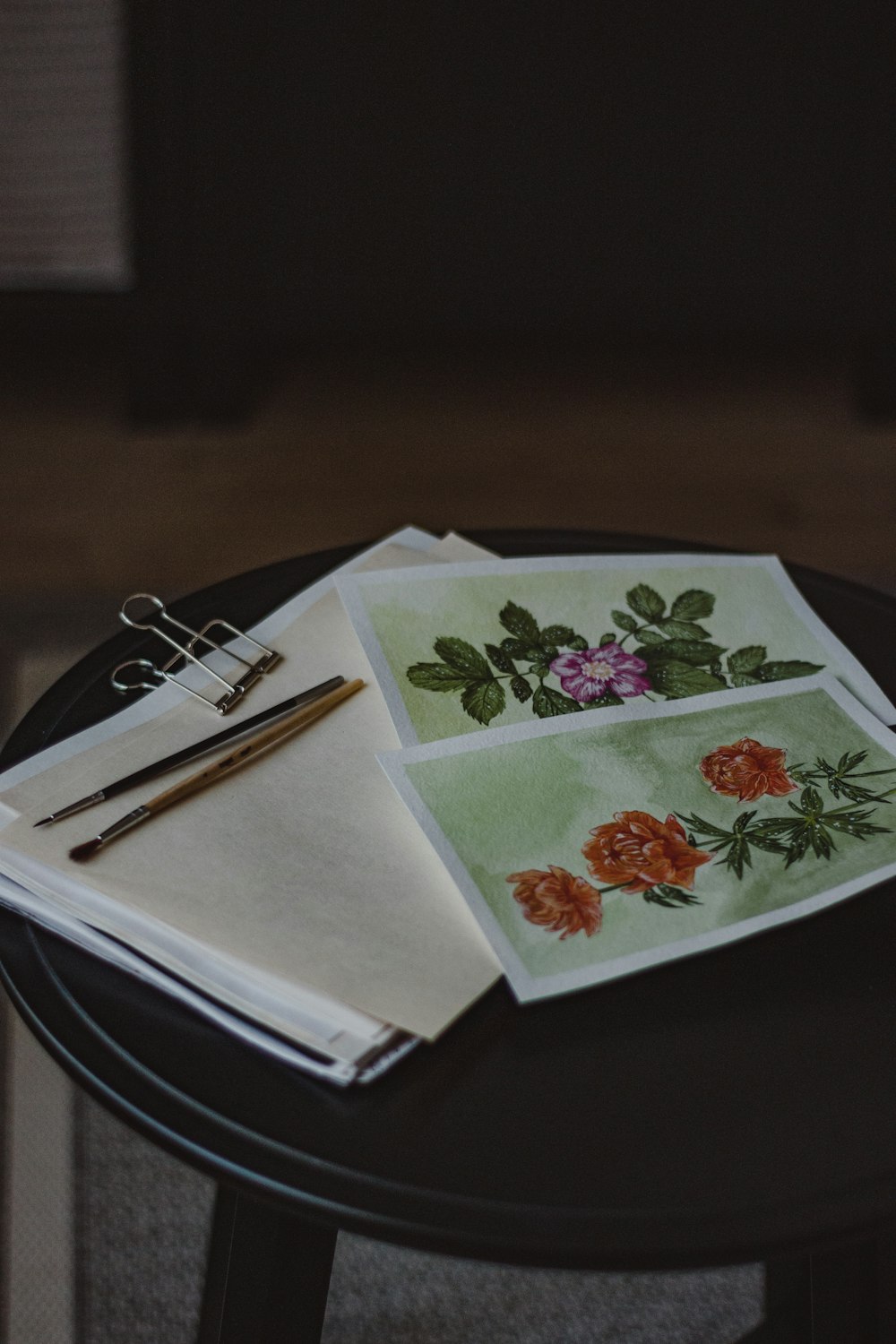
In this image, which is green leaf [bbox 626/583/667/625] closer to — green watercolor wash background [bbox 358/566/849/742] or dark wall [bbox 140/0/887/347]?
green watercolor wash background [bbox 358/566/849/742]

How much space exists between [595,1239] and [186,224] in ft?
5.30

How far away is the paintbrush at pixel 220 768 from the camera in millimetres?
478

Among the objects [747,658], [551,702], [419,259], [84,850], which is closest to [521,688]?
[551,702]

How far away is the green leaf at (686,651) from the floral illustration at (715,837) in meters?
0.07

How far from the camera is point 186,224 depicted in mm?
1719

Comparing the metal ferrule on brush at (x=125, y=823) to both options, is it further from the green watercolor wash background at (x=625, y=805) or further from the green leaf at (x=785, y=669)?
the green leaf at (x=785, y=669)

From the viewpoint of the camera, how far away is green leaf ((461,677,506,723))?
0.58 meters

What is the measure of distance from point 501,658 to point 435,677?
0.04 metres

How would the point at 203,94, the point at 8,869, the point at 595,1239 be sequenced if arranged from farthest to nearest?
the point at 203,94, the point at 8,869, the point at 595,1239

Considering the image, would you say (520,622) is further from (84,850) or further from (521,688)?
(84,850)

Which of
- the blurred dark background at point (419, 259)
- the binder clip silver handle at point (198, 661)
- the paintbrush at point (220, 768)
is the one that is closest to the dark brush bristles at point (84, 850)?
the paintbrush at point (220, 768)

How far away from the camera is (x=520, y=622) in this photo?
0.65 metres

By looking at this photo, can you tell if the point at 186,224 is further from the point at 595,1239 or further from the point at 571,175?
the point at 595,1239

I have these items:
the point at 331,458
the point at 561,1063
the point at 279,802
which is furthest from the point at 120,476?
the point at 561,1063
